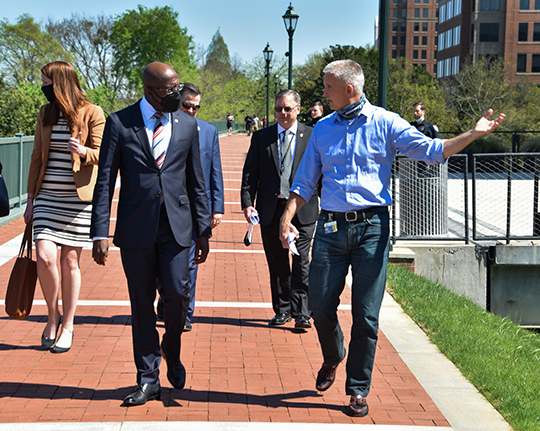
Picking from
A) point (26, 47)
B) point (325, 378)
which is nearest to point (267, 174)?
point (325, 378)

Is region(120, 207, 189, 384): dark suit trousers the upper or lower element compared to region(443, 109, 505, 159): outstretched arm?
lower

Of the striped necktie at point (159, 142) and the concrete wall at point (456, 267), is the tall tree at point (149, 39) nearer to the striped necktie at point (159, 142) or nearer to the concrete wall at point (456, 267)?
the concrete wall at point (456, 267)

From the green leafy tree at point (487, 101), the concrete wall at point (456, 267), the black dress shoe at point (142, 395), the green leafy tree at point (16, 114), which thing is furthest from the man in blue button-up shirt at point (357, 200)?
the green leafy tree at point (487, 101)

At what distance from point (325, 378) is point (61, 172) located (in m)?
2.37

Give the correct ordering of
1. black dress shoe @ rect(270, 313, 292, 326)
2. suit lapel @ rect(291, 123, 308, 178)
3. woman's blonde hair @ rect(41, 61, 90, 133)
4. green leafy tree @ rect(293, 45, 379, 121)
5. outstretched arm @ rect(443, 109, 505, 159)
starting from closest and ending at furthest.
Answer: outstretched arm @ rect(443, 109, 505, 159) → woman's blonde hair @ rect(41, 61, 90, 133) → suit lapel @ rect(291, 123, 308, 178) → black dress shoe @ rect(270, 313, 292, 326) → green leafy tree @ rect(293, 45, 379, 121)

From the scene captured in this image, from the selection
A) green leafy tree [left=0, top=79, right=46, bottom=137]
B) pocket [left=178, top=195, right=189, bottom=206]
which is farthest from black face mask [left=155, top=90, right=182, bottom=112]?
green leafy tree [left=0, top=79, right=46, bottom=137]

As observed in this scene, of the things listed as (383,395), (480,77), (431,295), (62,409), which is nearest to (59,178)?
(62,409)

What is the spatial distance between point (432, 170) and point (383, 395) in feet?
19.0

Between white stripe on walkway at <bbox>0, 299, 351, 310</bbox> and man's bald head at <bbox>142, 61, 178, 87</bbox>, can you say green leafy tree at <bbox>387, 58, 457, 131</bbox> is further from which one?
man's bald head at <bbox>142, 61, 178, 87</bbox>

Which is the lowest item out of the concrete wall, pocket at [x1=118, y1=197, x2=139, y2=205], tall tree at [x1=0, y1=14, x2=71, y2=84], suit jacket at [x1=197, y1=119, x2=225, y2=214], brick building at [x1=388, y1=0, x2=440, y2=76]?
the concrete wall

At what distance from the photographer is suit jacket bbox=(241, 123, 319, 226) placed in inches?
216

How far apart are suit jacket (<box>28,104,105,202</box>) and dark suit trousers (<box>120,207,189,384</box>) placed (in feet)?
3.53

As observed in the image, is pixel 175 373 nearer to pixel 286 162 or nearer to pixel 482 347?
pixel 286 162

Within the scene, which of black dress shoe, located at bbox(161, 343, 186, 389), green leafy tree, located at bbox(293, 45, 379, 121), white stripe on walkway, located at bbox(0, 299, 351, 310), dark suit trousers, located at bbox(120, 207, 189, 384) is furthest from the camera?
green leafy tree, located at bbox(293, 45, 379, 121)
